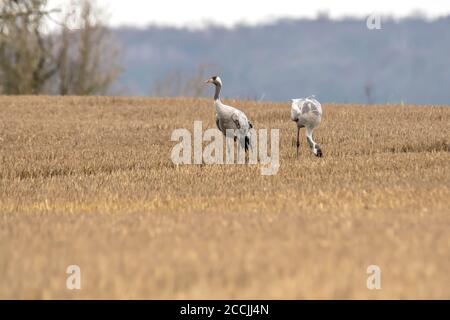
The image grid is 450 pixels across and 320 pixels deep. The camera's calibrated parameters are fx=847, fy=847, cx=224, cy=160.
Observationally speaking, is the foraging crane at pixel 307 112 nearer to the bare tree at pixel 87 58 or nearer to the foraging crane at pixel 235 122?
the foraging crane at pixel 235 122

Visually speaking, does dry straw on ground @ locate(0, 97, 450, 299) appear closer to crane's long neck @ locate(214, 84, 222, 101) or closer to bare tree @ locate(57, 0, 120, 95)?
crane's long neck @ locate(214, 84, 222, 101)

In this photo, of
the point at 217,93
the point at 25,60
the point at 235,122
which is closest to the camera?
the point at 235,122

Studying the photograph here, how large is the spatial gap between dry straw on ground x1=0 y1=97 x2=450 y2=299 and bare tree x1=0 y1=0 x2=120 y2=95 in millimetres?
24882

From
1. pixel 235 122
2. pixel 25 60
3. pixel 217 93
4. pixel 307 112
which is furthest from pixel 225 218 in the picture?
pixel 25 60

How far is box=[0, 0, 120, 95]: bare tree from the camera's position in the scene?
46.7m

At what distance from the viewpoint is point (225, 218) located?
9203 mm

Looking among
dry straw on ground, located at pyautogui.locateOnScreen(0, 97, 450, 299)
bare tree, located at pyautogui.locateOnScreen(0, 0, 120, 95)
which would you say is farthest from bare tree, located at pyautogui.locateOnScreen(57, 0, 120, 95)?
dry straw on ground, located at pyautogui.locateOnScreen(0, 97, 450, 299)

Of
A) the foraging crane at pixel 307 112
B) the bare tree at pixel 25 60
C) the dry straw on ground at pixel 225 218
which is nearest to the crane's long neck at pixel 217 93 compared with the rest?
the foraging crane at pixel 307 112

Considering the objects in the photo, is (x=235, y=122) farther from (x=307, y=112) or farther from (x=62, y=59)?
(x=62, y=59)

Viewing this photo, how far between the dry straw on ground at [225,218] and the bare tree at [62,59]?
24.9 meters

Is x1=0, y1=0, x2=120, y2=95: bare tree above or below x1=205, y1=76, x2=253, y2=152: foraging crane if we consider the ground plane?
above

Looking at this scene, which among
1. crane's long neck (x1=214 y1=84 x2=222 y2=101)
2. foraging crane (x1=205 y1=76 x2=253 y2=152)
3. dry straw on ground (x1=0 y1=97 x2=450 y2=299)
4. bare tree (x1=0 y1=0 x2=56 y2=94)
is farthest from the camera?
bare tree (x1=0 y1=0 x2=56 y2=94)

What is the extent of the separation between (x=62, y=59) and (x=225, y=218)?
41432 millimetres

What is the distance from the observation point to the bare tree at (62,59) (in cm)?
4672
